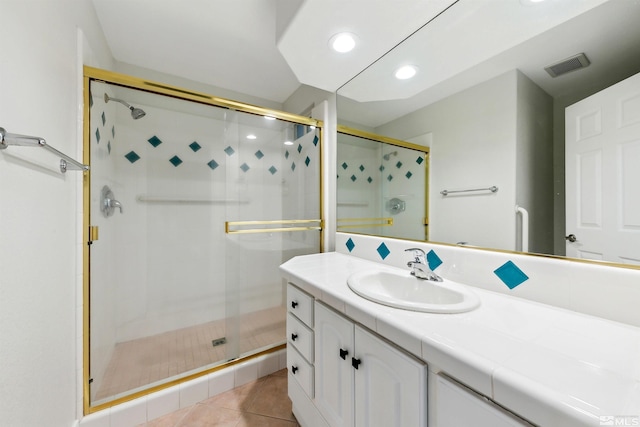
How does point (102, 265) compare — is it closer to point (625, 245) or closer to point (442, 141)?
point (442, 141)

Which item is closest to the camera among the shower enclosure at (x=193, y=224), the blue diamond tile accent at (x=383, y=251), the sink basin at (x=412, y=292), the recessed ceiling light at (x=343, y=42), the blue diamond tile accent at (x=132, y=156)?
the sink basin at (x=412, y=292)

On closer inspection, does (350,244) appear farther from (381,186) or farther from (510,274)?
(510,274)

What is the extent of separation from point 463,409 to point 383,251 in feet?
2.78

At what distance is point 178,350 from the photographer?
1648 millimetres

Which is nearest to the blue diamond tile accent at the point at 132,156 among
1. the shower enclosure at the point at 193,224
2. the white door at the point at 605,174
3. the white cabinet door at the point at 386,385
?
the shower enclosure at the point at 193,224

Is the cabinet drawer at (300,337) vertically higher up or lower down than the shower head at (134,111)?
lower down

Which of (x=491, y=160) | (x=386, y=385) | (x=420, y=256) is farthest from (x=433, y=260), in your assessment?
(x=386, y=385)

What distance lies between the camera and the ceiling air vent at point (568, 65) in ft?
2.39

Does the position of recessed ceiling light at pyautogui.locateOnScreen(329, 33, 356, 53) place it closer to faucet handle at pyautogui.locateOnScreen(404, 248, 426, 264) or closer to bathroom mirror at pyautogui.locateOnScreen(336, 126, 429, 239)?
bathroom mirror at pyautogui.locateOnScreen(336, 126, 429, 239)

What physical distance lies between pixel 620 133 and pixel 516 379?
77cm

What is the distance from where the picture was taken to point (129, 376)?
136cm

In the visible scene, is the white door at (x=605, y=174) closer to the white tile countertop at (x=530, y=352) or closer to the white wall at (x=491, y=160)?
the white wall at (x=491, y=160)

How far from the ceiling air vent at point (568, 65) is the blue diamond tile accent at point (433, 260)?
75 centimetres

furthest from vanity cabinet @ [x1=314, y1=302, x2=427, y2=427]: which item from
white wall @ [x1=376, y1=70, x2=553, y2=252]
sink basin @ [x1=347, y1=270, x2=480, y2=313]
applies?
white wall @ [x1=376, y1=70, x2=553, y2=252]
